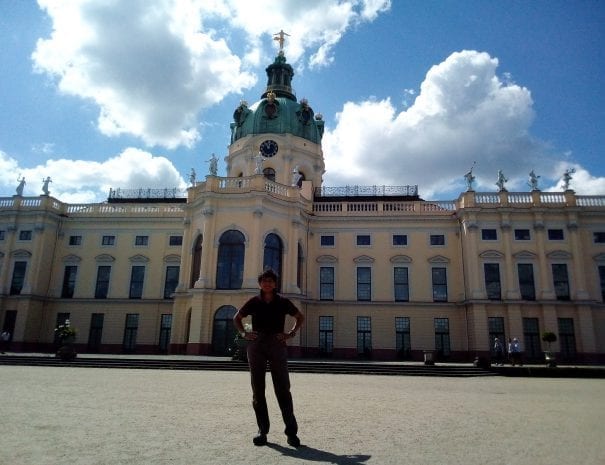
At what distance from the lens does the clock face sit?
42281 millimetres

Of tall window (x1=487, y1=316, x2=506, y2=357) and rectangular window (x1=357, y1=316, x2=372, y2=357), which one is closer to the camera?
tall window (x1=487, y1=316, x2=506, y2=357)

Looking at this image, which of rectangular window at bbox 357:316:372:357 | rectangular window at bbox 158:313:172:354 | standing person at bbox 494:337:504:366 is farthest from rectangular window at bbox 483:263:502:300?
rectangular window at bbox 158:313:172:354

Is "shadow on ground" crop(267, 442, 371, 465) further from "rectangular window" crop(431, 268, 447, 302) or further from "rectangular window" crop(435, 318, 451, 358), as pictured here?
"rectangular window" crop(431, 268, 447, 302)

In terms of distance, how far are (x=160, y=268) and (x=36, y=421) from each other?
33.0 m

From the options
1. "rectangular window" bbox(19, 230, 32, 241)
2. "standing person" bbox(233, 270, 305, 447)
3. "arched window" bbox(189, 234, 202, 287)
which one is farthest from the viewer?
"rectangular window" bbox(19, 230, 32, 241)

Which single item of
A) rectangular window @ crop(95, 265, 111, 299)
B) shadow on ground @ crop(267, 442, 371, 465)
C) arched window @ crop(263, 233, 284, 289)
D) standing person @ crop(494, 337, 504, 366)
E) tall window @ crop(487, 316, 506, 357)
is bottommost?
shadow on ground @ crop(267, 442, 371, 465)

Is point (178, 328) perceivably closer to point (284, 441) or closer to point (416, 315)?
point (416, 315)

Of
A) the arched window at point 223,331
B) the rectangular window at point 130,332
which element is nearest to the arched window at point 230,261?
the arched window at point 223,331

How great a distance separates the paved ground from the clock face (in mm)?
33369

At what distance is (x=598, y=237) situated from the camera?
3494 centimetres

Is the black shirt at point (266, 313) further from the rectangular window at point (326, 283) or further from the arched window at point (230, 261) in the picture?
the rectangular window at point (326, 283)

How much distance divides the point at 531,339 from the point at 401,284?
10.1 metres

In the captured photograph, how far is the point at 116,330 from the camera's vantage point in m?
37.7

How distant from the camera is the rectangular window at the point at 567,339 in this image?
32594 mm
